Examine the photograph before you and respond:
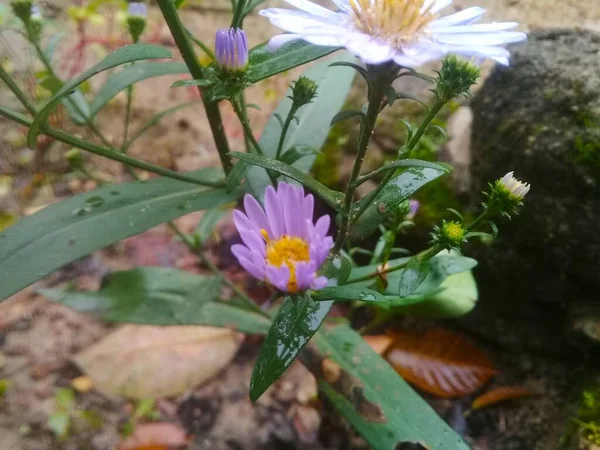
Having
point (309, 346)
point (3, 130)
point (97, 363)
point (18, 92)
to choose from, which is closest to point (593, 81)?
point (309, 346)

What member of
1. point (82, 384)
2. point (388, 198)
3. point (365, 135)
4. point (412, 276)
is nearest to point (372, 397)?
point (412, 276)

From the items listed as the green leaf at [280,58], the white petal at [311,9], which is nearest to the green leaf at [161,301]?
the green leaf at [280,58]

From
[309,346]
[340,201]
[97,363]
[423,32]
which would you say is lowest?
[97,363]

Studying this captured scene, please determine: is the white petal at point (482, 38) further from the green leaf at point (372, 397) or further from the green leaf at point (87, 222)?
the green leaf at point (372, 397)

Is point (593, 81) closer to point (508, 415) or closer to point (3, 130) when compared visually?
point (508, 415)

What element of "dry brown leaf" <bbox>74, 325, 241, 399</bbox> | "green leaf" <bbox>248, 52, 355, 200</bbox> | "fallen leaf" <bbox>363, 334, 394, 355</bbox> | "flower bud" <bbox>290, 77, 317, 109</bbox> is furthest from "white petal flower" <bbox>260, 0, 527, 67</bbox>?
"dry brown leaf" <bbox>74, 325, 241, 399</bbox>

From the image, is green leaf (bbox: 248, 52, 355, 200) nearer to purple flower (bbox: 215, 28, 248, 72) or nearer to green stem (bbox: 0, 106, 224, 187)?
green stem (bbox: 0, 106, 224, 187)
